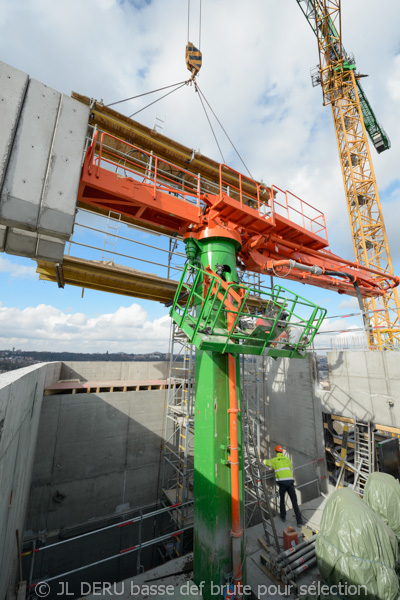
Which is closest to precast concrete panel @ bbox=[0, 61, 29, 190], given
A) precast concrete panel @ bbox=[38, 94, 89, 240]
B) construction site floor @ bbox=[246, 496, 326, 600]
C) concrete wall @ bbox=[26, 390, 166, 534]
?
precast concrete panel @ bbox=[38, 94, 89, 240]

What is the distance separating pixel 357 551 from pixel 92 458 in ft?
28.9

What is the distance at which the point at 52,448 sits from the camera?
9.16m

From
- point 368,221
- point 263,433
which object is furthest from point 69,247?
point 368,221

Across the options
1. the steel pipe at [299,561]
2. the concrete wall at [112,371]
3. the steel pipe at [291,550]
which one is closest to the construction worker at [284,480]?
the steel pipe at [291,550]

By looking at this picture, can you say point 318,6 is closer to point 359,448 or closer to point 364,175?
point 364,175

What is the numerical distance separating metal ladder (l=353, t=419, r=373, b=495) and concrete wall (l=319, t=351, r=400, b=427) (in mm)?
370

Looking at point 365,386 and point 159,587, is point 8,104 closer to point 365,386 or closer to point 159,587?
point 159,587

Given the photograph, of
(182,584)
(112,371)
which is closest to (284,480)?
(182,584)

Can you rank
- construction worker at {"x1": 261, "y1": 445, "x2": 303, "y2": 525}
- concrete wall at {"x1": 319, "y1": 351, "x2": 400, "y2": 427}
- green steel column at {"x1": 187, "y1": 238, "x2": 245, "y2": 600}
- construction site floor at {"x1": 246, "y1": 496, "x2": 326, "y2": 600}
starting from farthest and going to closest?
concrete wall at {"x1": 319, "y1": 351, "x2": 400, "y2": 427} → construction worker at {"x1": 261, "y1": 445, "x2": 303, "y2": 525} → construction site floor at {"x1": 246, "y1": 496, "x2": 326, "y2": 600} → green steel column at {"x1": 187, "y1": 238, "x2": 245, "y2": 600}

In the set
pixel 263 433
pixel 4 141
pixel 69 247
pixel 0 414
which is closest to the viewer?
pixel 0 414

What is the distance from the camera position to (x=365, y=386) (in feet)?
27.2

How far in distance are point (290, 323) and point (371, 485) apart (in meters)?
3.88

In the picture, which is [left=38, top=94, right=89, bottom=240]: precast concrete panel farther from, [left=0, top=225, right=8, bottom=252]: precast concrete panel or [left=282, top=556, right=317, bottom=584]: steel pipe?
[left=282, top=556, right=317, bottom=584]: steel pipe

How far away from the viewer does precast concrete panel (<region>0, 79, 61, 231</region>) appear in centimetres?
309
